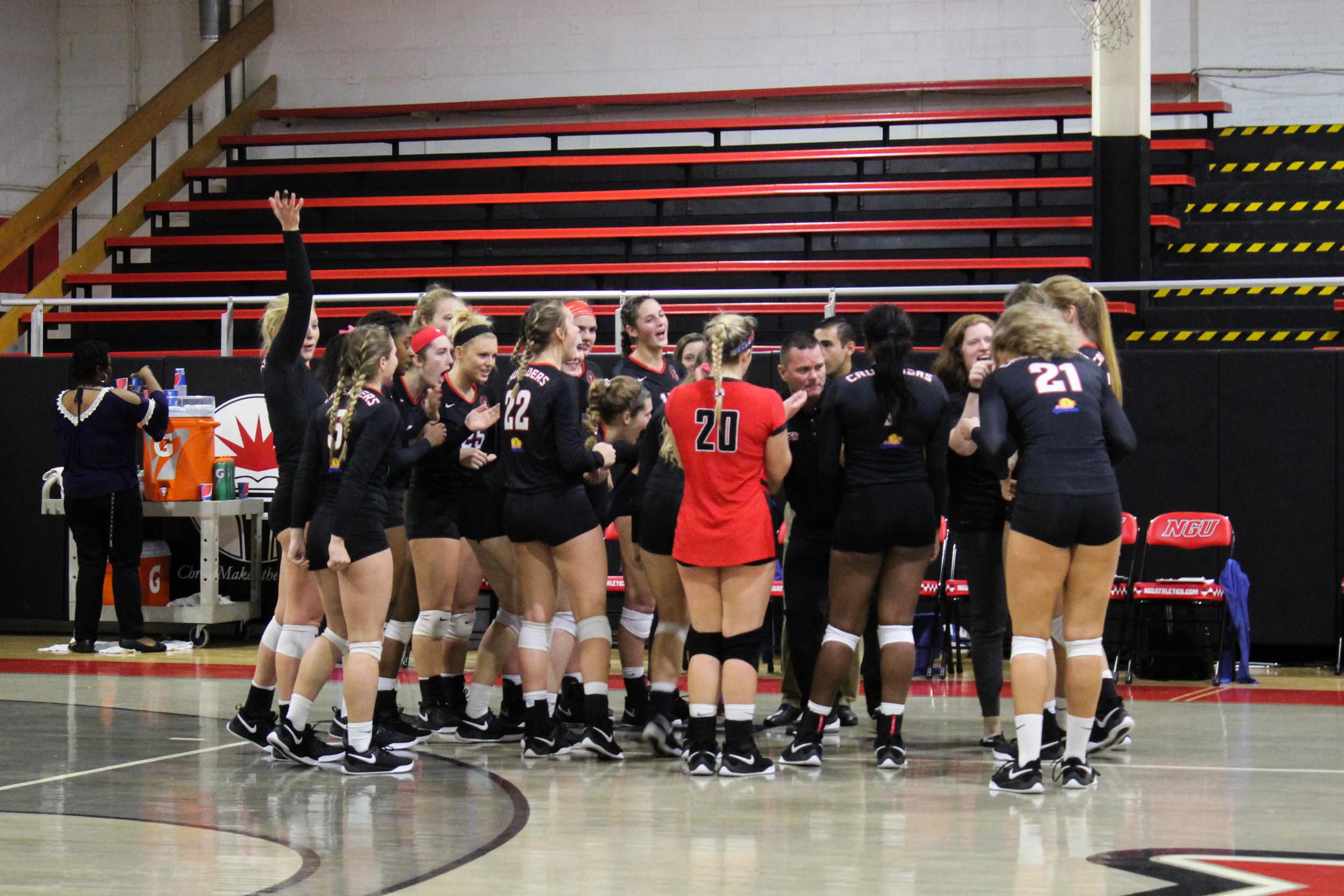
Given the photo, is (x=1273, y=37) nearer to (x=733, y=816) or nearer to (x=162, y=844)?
(x=733, y=816)

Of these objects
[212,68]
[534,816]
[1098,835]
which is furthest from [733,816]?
[212,68]

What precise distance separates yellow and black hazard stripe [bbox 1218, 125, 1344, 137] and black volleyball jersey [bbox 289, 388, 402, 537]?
1011cm

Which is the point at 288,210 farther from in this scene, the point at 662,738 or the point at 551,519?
the point at 662,738

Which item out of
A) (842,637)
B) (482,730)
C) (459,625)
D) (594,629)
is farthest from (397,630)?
(842,637)

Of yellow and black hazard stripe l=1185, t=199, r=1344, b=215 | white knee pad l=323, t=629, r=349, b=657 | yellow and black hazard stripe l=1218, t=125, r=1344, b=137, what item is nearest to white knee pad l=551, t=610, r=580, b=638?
white knee pad l=323, t=629, r=349, b=657

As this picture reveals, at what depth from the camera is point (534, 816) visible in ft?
15.8

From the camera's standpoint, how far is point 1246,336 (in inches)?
431

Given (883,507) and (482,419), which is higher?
(482,419)

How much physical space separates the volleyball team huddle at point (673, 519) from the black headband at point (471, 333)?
1cm

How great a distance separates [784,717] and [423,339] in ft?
7.32

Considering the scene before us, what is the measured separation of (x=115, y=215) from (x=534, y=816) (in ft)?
37.4

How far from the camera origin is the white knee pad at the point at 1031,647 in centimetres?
509

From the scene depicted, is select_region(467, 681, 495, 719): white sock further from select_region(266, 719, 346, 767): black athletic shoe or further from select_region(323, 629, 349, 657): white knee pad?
select_region(323, 629, 349, 657): white knee pad

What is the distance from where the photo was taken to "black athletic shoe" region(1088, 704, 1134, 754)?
5855 mm
